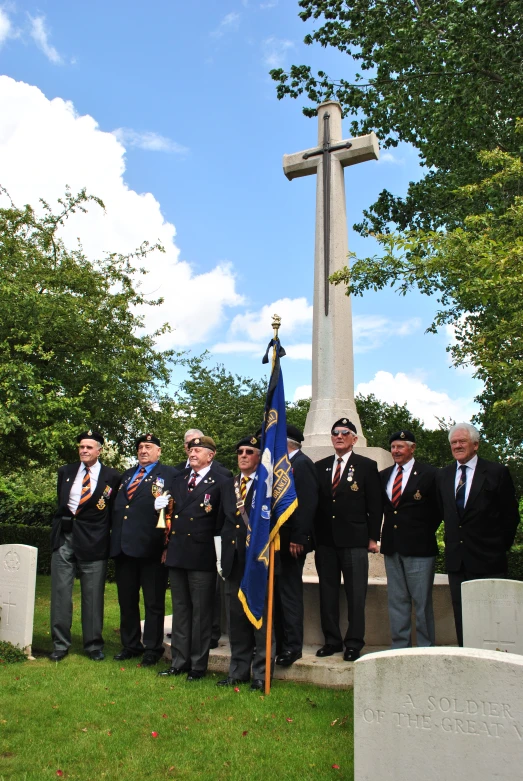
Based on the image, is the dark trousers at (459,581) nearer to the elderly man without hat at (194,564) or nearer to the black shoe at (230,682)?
the black shoe at (230,682)

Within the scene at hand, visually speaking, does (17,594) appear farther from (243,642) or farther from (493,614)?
(493,614)

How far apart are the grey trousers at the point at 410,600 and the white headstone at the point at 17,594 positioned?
350 centimetres

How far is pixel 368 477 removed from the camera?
6.09m

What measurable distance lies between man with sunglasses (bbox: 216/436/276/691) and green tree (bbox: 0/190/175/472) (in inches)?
180

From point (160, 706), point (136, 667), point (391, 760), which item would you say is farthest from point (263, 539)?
point (391, 760)

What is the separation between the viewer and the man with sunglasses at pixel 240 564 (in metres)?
5.45

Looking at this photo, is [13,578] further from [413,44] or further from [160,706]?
[413,44]

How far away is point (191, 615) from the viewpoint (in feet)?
19.5

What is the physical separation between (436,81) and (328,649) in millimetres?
11519

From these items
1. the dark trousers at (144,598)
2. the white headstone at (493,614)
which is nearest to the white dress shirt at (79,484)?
the dark trousers at (144,598)

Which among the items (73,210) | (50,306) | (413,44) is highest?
(413,44)

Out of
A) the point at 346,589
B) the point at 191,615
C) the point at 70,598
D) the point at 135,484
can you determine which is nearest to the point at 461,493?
the point at 346,589

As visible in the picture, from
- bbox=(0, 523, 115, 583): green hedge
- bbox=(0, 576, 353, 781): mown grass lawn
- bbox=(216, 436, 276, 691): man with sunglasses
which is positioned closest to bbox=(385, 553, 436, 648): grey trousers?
bbox=(0, 576, 353, 781): mown grass lawn

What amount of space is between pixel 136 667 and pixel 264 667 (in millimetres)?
1421
